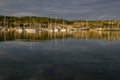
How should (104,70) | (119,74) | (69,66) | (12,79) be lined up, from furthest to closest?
1. (69,66)
2. (104,70)
3. (119,74)
4. (12,79)

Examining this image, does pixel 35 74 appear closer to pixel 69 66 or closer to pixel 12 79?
pixel 12 79

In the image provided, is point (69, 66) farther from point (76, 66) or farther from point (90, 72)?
point (90, 72)

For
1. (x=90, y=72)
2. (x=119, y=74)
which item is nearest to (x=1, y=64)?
(x=90, y=72)

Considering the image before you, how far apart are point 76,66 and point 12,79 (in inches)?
272

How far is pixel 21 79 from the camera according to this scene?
1736cm

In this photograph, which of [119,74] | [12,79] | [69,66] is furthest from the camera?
[69,66]

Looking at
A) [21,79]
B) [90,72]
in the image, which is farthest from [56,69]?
[21,79]

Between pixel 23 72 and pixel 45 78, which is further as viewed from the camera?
pixel 23 72

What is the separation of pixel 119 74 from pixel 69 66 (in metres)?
4.92

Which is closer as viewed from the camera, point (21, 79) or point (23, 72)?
point (21, 79)

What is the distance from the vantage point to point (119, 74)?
18953 millimetres

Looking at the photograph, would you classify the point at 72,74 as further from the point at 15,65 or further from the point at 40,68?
the point at 15,65

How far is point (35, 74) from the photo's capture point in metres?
19.0

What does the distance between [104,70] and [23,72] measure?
20.4 ft
